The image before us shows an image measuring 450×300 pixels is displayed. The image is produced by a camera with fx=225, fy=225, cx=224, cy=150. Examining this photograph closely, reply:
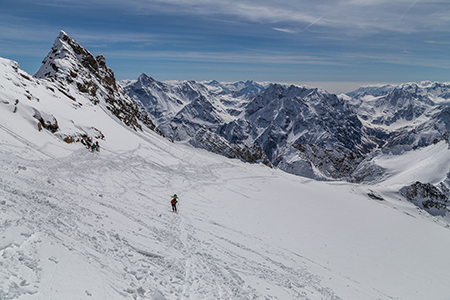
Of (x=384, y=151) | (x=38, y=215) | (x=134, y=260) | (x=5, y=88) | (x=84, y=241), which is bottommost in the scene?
(x=384, y=151)

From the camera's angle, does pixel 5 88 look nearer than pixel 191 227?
No

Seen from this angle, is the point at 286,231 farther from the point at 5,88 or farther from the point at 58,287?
the point at 5,88

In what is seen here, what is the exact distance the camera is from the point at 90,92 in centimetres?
5562

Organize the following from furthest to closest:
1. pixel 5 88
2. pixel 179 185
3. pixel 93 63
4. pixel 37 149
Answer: pixel 93 63
pixel 179 185
pixel 5 88
pixel 37 149

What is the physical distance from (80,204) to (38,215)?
3713 mm

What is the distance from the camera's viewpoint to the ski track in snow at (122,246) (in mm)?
9711

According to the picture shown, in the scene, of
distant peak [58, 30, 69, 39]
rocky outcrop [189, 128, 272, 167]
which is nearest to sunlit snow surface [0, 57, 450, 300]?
rocky outcrop [189, 128, 272, 167]

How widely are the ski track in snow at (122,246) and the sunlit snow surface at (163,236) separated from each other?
76mm

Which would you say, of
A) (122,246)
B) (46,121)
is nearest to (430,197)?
(122,246)

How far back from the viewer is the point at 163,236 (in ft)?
52.7

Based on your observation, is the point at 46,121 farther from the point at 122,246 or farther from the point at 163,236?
the point at 122,246

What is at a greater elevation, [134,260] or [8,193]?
[8,193]

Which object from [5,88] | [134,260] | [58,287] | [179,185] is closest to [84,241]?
[134,260]

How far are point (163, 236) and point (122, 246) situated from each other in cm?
341
